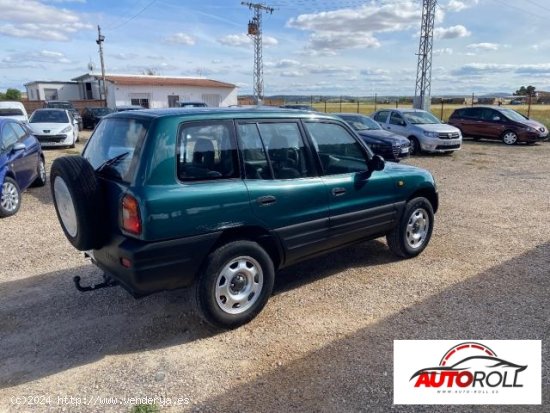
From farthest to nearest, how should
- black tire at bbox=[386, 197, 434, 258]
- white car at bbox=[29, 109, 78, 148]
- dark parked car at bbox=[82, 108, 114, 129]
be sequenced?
dark parked car at bbox=[82, 108, 114, 129] < white car at bbox=[29, 109, 78, 148] < black tire at bbox=[386, 197, 434, 258]

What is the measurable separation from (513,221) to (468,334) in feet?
13.1

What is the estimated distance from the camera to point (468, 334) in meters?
3.35

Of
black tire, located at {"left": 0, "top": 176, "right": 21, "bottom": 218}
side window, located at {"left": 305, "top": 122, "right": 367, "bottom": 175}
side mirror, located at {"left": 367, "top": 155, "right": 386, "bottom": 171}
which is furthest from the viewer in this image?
black tire, located at {"left": 0, "top": 176, "right": 21, "bottom": 218}

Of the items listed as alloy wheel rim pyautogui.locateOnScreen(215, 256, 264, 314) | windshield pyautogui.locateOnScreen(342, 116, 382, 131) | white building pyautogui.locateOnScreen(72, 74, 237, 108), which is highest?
white building pyautogui.locateOnScreen(72, 74, 237, 108)

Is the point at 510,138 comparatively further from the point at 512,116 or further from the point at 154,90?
the point at 154,90

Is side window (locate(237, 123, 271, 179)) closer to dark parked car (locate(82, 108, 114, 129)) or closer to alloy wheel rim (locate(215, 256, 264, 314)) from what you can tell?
alloy wheel rim (locate(215, 256, 264, 314))

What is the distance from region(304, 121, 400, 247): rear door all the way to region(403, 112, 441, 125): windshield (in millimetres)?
11501

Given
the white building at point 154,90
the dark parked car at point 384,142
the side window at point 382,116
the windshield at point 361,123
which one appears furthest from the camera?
the white building at point 154,90

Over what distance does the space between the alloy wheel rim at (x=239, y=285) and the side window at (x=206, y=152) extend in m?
0.72

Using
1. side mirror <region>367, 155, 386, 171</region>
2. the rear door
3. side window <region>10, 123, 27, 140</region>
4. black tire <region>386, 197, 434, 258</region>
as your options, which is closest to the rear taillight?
the rear door

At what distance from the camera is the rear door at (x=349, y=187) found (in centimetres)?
394

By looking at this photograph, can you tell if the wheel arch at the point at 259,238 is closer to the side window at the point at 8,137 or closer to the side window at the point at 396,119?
the side window at the point at 8,137

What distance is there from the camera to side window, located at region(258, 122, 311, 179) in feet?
11.7

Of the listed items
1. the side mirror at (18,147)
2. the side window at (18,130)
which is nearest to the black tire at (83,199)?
the side mirror at (18,147)
